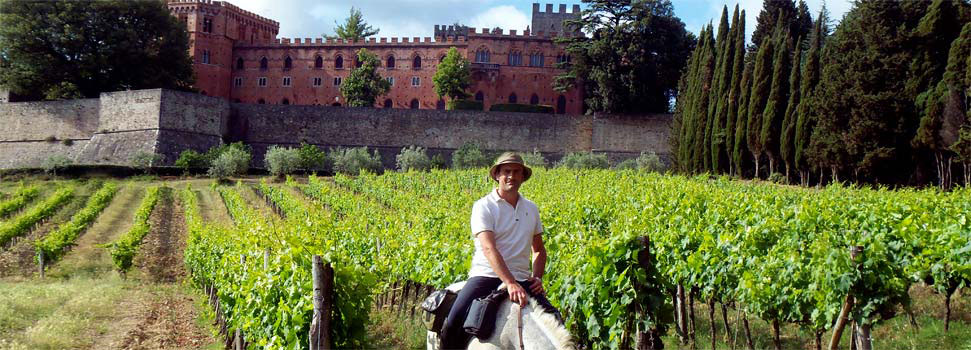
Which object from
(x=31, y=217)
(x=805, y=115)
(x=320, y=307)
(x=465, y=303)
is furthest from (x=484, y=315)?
(x=805, y=115)

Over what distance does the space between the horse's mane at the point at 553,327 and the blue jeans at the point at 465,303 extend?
154 millimetres

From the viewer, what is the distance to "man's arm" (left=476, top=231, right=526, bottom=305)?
14.0 ft

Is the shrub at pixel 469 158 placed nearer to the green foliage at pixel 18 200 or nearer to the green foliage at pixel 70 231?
the green foliage at pixel 70 231

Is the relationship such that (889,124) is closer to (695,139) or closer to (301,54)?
(695,139)

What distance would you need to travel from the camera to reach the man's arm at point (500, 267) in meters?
4.26

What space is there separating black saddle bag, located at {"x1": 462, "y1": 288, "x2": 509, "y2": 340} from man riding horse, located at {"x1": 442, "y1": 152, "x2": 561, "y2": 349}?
0.32 feet

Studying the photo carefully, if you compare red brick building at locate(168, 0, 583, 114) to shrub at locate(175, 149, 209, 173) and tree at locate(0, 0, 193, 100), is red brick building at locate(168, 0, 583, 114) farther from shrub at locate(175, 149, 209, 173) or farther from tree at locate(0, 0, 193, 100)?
shrub at locate(175, 149, 209, 173)

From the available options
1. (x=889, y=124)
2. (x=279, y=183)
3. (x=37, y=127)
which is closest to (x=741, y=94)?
(x=889, y=124)

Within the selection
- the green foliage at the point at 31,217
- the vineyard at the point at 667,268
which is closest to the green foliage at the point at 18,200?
the green foliage at the point at 31,217

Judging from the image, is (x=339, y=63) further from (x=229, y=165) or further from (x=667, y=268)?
(x=667, y=268)

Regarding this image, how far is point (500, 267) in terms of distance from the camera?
4.30 metres

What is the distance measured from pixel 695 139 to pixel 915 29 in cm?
1011

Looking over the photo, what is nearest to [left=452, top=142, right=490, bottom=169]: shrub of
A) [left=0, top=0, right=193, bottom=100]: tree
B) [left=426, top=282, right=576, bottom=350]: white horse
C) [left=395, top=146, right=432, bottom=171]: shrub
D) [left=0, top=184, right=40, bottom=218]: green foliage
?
[left=395, top=146, right=432, bottom=171]: shrub

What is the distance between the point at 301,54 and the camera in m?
53.0
